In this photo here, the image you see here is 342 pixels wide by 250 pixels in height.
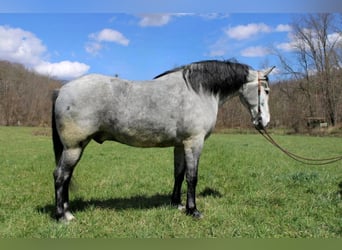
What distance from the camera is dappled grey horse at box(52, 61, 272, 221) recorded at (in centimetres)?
485

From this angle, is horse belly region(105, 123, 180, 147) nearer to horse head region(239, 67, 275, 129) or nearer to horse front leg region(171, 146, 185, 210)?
horse front leg region(171, 146, 185, 210)

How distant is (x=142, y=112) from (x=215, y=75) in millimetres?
1387

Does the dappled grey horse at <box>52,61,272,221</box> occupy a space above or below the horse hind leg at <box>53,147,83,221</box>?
above

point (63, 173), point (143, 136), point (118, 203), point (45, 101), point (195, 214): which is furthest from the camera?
point (45, 101)

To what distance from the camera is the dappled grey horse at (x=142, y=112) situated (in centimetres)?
485

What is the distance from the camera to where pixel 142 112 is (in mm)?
4965

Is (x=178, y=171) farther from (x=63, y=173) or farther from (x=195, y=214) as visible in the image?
(x=63, y=173)

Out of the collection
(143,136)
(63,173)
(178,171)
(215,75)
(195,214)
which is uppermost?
(215,75)

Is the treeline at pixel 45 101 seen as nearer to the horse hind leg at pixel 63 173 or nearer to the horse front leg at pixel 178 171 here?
the horse front leg at pixel 178 171

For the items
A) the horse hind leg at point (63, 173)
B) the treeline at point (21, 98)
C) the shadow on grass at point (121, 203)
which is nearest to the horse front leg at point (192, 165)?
the shadow on grass at point (121, 203)

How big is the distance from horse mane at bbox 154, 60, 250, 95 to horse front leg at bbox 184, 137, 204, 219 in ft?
2.74

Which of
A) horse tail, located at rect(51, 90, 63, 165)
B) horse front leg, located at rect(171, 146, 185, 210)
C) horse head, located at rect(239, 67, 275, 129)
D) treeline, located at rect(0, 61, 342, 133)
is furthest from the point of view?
treeline, located at rect(0, 61, 342, 133)

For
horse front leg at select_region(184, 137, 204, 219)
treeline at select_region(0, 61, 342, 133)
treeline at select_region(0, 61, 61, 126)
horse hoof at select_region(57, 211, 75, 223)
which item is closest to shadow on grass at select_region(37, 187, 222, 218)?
horse hoof at select_region(57, 211, 75, 223)

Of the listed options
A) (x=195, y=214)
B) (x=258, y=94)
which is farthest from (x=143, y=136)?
(x=258, y=94)
